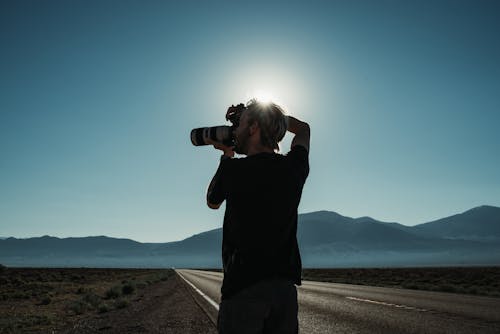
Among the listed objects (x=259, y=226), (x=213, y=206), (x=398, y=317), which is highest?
(x=213, y=206)

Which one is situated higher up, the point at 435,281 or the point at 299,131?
the point at 299,131

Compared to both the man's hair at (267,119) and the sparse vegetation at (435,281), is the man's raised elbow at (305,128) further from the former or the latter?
the sparse vegetation at (435,281)

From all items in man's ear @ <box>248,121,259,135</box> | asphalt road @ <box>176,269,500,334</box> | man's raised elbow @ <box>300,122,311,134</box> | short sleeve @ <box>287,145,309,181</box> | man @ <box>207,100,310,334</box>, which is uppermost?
man's raised elbow @ <box>300,122,311,134</box>

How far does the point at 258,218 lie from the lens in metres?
2.20

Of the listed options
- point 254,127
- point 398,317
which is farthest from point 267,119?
point 398,317

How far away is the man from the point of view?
2.15 m

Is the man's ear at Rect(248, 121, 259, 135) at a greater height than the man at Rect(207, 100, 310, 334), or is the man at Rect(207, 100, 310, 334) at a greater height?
the man's ear at Rect(248, 121, 259, 135)

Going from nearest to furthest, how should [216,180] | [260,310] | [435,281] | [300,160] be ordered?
[260,310], [216,180], [300,160], [435,281]

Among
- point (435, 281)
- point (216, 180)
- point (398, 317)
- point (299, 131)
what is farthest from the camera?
point (435, 281)

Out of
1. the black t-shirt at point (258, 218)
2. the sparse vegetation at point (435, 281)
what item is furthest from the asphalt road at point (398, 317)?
the sparse vegetation at point (435, 281)

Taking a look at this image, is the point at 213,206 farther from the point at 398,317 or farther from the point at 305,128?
the point at 398,317

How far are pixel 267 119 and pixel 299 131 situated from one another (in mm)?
337

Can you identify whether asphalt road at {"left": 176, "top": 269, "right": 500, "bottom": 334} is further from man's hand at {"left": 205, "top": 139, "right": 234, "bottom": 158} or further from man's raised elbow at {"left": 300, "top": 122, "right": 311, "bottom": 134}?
man's hand at {"left": 205, "top": 139, "right": 234, "bottom": 158}

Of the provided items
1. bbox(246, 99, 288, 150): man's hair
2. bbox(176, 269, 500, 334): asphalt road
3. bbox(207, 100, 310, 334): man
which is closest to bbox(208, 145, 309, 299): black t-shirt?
bbox(207, 100, 310, 334): man
